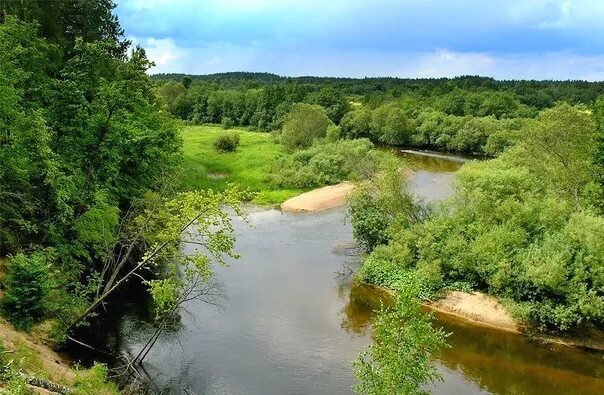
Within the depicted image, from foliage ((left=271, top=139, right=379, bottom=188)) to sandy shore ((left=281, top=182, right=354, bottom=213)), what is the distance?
259cm

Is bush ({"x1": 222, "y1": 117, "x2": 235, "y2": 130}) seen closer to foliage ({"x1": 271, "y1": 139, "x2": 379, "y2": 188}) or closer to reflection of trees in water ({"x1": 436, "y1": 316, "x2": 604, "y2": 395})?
foliage ({"x1": 271, "y1": 139, "x2": 379, "y2": 188})

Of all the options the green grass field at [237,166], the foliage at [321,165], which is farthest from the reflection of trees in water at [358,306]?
the foliage at [321,165]

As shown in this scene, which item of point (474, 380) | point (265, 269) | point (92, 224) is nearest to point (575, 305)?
point (474, 380)

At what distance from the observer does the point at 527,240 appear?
35344 mm

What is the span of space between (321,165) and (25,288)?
51303 millimetres

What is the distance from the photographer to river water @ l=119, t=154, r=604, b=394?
1067 inches

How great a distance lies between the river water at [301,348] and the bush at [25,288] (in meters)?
5.72

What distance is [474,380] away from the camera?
2798cm

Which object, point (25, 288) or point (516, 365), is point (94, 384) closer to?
point (25, 288)

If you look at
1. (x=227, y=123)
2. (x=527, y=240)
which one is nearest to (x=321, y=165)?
(x=527, y=240)

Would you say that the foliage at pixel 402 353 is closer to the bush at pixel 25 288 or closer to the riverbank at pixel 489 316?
the bush at pixel 25 288

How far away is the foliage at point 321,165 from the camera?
70438mm

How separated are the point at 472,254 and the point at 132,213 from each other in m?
21.1

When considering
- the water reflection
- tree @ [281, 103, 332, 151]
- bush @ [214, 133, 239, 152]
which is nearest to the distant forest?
tree @ [281, 103, 332, 151]
